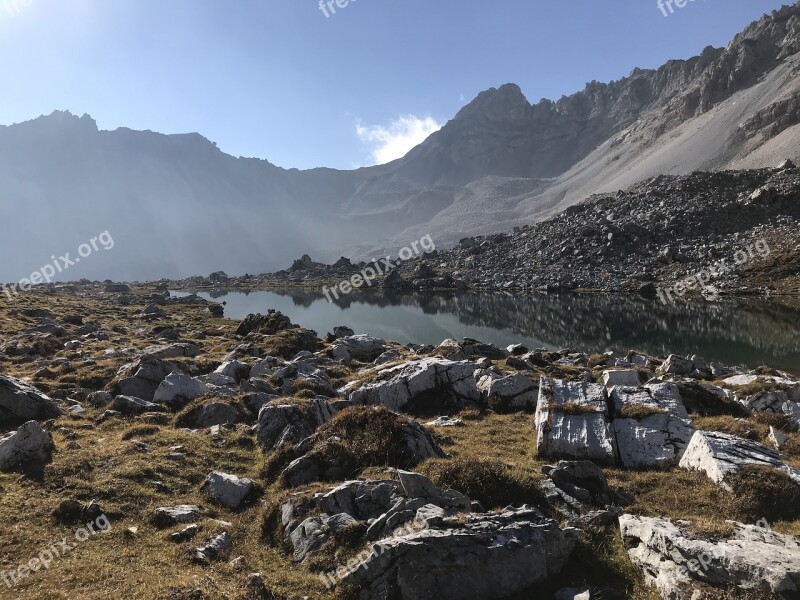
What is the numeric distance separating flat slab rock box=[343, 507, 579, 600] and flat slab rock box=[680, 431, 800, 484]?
6.79 metres

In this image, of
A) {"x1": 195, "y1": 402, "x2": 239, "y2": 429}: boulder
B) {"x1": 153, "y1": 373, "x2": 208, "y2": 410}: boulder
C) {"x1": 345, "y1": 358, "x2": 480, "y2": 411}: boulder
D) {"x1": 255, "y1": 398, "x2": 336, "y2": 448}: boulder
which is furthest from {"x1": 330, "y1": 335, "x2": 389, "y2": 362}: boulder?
{"x1": 255, "y1": 398, "x2": 336, "y2": 448}: boulder

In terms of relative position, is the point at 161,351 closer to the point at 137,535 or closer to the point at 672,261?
the point at 137,535

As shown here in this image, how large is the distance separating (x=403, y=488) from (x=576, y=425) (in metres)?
8.49

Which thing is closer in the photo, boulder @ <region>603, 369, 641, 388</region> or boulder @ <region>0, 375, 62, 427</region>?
boulder @ <region>0, 375, 62, 427</region>

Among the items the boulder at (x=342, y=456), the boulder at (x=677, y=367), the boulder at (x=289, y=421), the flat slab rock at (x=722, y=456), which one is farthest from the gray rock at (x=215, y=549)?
the boulder at (x=677, y=367)

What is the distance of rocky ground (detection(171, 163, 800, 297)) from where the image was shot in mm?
86875

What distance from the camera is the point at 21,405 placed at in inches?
728

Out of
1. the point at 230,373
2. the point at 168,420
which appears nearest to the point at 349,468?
the point at 168,420

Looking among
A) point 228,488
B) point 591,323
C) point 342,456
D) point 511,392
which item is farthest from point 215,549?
point 591,323

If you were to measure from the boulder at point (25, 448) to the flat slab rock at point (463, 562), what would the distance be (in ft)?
38.5

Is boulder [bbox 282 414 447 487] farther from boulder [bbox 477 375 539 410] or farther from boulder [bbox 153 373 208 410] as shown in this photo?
boulder [bbox 153 373 208 410]

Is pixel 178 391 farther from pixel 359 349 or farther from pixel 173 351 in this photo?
pixel 359 349

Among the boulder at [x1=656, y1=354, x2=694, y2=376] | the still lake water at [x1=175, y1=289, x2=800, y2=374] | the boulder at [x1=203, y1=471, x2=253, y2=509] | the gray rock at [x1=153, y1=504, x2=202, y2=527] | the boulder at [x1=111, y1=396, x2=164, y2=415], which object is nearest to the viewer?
the gray rock at [x1=153, y1=504, x2=202, y2=527]

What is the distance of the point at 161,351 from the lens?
33312 millimetres
